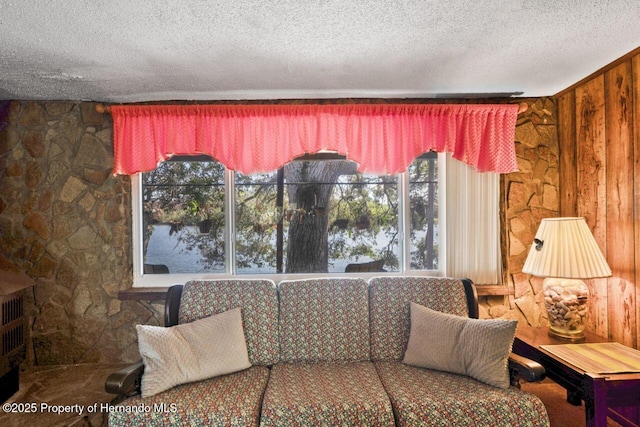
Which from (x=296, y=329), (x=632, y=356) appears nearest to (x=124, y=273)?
(x=296, y=329)

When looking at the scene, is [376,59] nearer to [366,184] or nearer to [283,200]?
[366,184]

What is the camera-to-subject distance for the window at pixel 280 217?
9.70 feet

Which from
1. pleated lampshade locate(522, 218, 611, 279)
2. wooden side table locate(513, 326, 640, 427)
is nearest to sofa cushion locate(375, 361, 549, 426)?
wooden side table locate(513, 326, 640, 427)

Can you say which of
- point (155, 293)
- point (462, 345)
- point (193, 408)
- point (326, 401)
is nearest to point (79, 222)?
point (155, 293)

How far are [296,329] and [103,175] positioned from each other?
1.92 metres

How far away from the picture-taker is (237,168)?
8.95 ft

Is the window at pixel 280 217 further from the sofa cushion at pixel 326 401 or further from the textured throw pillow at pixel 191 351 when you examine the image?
the sofa cushion at pixel 326 401

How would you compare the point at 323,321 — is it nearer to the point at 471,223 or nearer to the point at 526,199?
the point at 471,223

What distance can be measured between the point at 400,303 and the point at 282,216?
114cm

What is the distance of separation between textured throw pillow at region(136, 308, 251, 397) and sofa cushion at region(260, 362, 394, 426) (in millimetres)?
309

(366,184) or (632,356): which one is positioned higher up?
(366,184)

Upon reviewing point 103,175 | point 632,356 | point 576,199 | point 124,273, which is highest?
point 103,175

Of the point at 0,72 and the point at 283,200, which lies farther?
the point at 283,200

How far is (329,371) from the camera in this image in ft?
7.18
